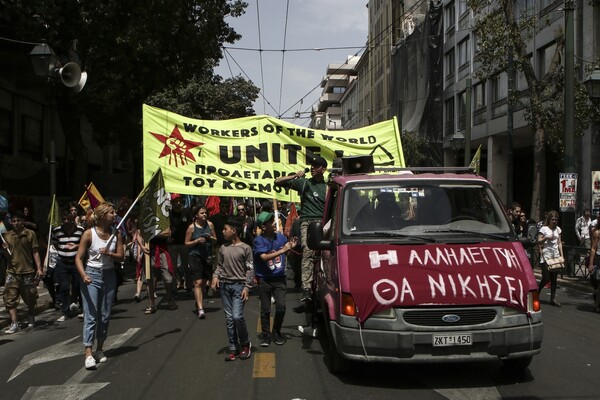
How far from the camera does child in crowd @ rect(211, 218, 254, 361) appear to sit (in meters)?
7.21

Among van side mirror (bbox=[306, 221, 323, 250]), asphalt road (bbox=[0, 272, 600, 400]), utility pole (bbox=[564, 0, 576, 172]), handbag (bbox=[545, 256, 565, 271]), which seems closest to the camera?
asphalt road (bbox=[0, 272, 600, 400])

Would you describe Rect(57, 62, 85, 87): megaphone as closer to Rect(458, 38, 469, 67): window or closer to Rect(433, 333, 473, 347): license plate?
Rect(433, 333, 473, 347): license plate

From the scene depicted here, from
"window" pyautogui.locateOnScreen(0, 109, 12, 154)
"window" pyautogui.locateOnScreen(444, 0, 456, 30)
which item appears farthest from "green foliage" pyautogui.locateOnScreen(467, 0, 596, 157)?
"window" pyautogui.locateOnScreen(444, 0, 456, 30)

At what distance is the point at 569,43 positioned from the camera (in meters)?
15.4

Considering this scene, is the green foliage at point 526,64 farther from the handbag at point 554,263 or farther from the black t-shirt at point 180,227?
the black t-shirt at point 180,227

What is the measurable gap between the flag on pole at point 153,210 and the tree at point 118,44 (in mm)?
8821

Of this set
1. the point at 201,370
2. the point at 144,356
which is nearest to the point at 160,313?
the point at 144,356

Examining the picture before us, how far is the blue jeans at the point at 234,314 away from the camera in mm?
7180

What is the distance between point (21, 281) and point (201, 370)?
433 cm

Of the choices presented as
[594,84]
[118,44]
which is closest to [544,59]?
[594,84]

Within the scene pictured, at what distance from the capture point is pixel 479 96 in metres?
33.0

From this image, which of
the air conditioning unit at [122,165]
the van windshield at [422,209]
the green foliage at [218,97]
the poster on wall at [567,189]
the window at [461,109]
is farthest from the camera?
the green foliage at [218,97]

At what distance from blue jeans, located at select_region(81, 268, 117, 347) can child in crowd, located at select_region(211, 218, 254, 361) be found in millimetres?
1209

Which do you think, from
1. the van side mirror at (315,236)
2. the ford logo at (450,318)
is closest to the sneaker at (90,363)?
the van side mirror at (315,236)
